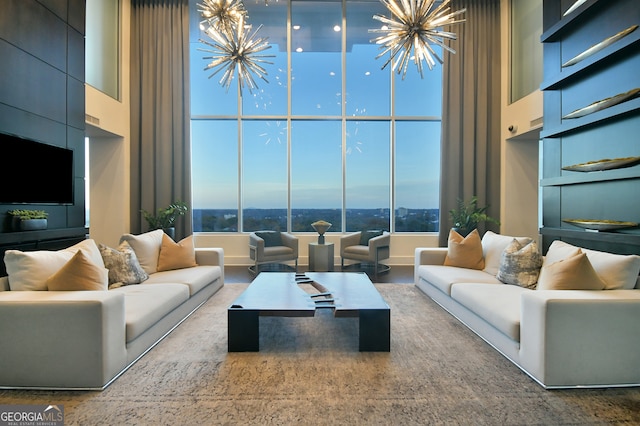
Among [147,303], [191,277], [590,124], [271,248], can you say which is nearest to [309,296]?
[147,303]

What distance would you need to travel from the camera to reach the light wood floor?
5197 mm

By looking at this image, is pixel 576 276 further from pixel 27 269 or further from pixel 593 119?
pixel 27 269

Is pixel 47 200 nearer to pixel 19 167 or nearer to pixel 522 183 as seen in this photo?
pixel 19 167

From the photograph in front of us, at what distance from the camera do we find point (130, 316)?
2.36 meters

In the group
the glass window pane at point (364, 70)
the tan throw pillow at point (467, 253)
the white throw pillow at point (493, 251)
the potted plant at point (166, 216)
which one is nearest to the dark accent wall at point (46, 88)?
the potted plant at point (166, 216)

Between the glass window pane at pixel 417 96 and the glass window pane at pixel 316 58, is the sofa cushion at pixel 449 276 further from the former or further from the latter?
the glass window pane at pixel 316 58

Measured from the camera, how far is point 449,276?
364 centimetres

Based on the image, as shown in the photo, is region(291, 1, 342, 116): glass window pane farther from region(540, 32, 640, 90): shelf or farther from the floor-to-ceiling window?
region(540, 32, 640, 90): shelf

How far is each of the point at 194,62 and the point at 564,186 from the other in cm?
652

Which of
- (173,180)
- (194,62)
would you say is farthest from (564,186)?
(194,62)

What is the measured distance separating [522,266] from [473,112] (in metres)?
4.14

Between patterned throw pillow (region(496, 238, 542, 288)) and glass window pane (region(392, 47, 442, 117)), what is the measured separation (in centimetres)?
417

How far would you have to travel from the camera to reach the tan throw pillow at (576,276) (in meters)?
2.36

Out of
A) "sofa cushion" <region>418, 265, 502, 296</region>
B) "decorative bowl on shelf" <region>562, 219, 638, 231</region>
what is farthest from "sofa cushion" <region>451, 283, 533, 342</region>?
"decorative bowl on shelf" <region>562, 219, 638, 231</region>
